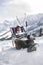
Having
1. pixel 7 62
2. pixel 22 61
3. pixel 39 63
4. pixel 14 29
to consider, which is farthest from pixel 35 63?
pixel 14 29

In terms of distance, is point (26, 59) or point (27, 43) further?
point (27, 43)

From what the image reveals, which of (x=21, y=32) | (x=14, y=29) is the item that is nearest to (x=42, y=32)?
(x=21, y=32)

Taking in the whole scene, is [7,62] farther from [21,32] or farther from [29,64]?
[21,32]

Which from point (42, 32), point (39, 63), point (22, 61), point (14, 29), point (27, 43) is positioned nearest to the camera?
point (39, 63)

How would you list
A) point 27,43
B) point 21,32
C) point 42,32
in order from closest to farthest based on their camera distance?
point 27,43
point 21,32
point 42,32

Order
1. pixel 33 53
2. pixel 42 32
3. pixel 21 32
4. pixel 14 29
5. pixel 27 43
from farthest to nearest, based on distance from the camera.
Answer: pixel 42 32, pixel 21 32, pixel 14 29, pixel 27 43, pixel 33 53

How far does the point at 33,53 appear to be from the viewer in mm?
9000

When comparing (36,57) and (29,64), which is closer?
(29,64)

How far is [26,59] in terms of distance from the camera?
8.12 metres

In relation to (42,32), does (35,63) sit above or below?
above

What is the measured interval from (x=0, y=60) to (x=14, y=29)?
8.42 m

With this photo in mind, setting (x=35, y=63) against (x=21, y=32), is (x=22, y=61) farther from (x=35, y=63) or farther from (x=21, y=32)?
(x=21, y=32)

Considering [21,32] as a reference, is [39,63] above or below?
above

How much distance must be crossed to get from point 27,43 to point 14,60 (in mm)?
2665
